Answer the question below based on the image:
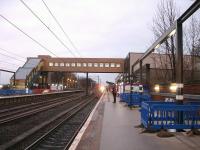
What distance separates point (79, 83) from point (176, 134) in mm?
176130

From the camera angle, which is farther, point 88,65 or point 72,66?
point 72,66

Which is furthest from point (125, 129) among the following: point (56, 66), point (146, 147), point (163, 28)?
point (56, 66)

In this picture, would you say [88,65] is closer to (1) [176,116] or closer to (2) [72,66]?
(2) [72,66]

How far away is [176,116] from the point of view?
12.7 m

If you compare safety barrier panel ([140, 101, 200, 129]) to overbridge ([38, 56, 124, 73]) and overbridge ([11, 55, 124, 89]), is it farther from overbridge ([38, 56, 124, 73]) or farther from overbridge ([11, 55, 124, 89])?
overbridge ([38, 56, 124, 73])

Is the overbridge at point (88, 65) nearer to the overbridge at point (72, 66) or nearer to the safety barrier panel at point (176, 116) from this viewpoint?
the overbridge at point (72, 66)

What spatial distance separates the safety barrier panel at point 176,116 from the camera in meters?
12.0

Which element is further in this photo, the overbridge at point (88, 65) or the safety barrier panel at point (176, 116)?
the overbridge at point (88, 65)

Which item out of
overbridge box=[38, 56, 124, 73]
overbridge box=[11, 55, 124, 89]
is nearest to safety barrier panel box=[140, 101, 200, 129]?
overbridge box=[11, 55, 124, 89]

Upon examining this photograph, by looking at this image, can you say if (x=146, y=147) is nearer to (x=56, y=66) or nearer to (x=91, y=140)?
(x=91, y=140)

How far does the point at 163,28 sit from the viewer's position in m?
26.6

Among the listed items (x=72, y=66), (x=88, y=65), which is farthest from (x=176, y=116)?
(x=72, y=66)

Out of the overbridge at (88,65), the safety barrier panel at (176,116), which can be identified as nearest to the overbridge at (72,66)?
the overbridge at (88,65)

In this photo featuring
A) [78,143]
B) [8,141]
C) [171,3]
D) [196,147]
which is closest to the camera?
[196,147]
